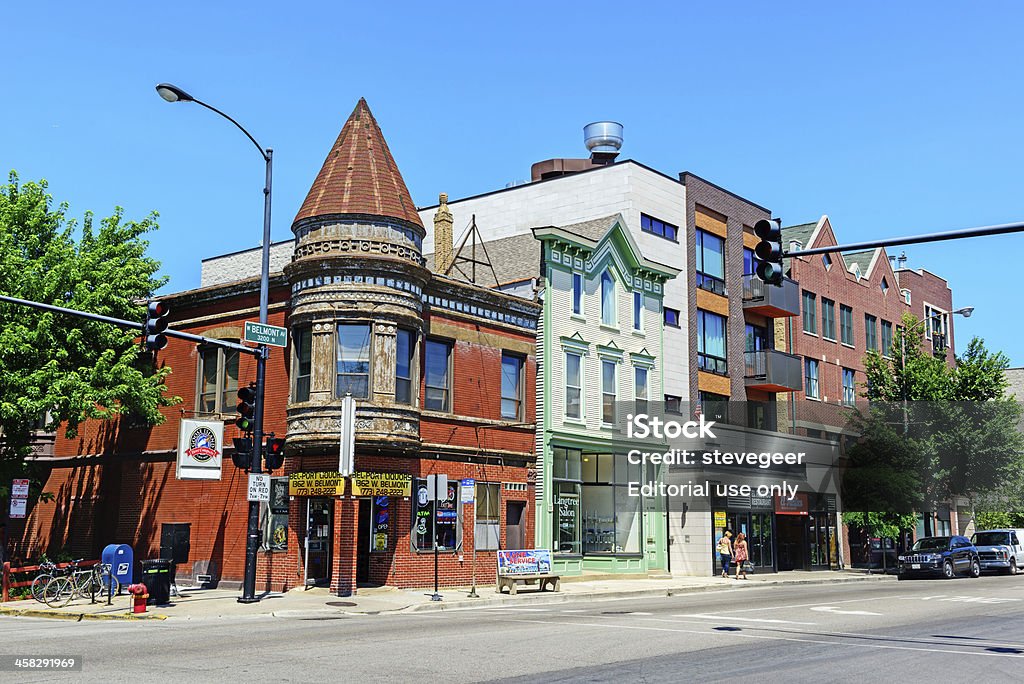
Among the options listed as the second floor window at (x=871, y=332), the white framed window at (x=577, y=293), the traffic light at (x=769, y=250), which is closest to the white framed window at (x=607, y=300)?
the white framed window at (x=577, y=293)

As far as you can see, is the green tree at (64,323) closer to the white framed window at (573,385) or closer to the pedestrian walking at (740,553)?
the white framed window at (573,385)

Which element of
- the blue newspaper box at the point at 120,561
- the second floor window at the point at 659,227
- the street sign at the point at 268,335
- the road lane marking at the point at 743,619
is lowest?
the road lane marking at the point at 743,619

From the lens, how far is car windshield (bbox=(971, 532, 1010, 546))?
1828 inches

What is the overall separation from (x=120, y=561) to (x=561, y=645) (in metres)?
13.3

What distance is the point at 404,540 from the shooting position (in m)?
28.6

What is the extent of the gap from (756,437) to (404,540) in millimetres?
20819

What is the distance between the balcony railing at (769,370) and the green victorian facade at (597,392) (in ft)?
25.5

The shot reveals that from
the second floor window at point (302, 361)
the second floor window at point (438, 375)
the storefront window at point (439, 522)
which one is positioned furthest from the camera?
the second floor window at point (438, 375)

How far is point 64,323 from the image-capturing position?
→ 28812 mm

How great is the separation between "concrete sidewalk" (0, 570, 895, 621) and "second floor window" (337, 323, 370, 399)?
212 inches

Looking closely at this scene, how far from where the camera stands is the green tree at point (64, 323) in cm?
2738

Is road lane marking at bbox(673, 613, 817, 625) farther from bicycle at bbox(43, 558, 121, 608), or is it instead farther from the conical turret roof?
the conical turret roof

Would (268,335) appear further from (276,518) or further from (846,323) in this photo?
(846,323)

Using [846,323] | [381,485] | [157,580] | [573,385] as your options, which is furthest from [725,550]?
[157,580]
